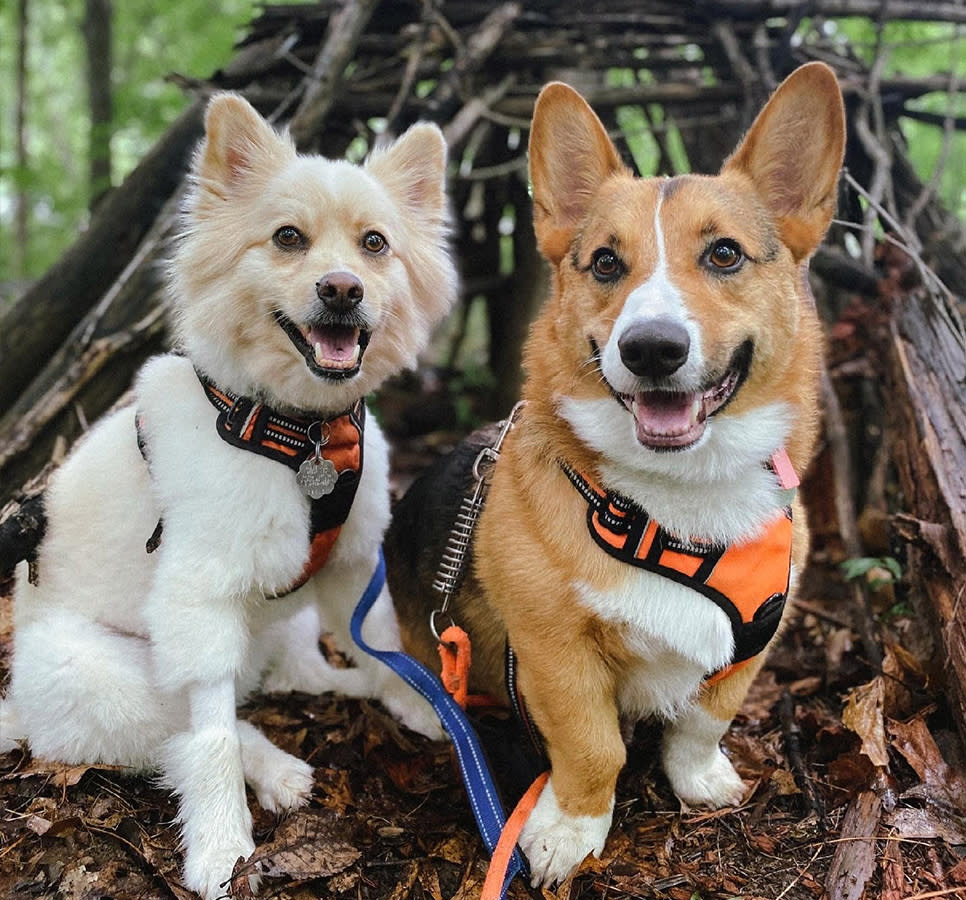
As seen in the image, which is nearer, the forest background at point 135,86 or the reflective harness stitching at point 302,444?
the reflective harness stitching at point 302,444

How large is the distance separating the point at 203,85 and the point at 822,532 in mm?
4396

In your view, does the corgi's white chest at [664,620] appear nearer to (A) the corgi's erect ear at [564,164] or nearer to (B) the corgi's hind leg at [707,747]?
(B) the corgi's hind leg at [707,747]

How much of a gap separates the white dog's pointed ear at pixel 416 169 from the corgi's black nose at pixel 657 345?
1.34 meters

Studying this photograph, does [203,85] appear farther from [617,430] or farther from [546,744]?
[546,744]

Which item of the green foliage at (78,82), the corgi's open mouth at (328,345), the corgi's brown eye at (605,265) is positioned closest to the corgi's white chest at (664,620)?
the corgi's brown eye at (605,265)

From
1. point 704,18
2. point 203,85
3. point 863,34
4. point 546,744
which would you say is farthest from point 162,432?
point 863,34

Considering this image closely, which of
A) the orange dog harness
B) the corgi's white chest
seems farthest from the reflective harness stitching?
the corgi's white chest

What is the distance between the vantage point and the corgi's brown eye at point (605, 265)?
2.42 meters

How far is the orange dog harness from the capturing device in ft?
7.54

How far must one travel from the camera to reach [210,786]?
2480mm

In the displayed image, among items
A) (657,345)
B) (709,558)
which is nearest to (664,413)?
(657,345)

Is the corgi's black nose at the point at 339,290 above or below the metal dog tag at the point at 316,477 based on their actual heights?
above

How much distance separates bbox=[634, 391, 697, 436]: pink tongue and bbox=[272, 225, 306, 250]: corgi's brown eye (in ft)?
4.16

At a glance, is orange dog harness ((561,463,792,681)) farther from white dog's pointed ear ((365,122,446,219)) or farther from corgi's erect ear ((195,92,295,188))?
corgi's erect ear ((195,92,295,188))
